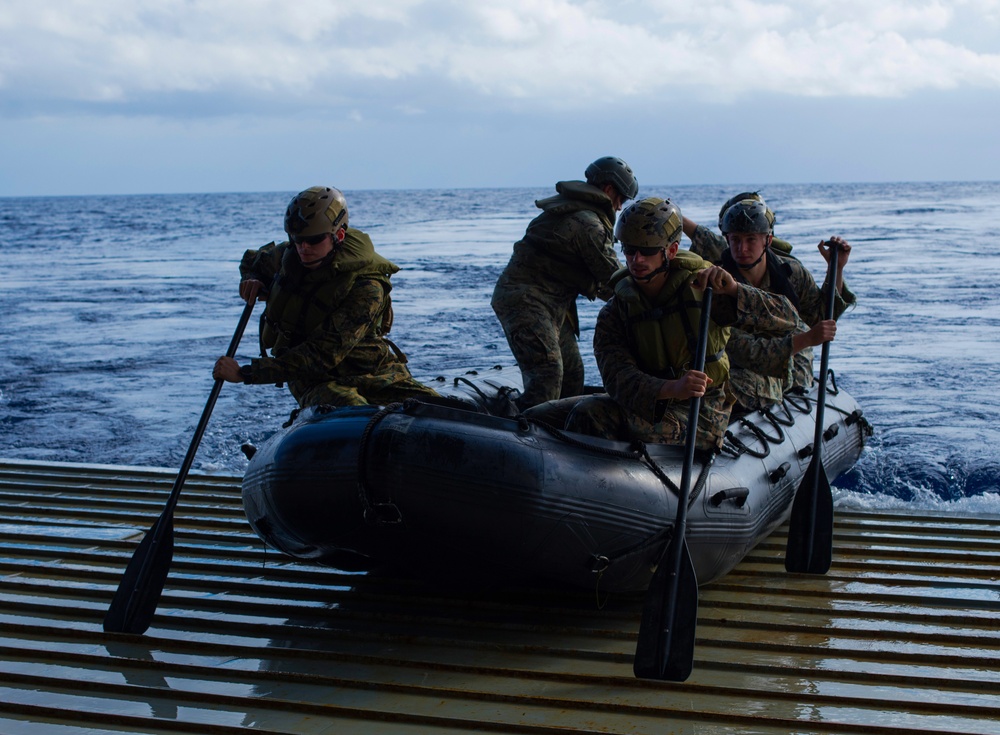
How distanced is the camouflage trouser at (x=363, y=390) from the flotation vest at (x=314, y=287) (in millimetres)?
218

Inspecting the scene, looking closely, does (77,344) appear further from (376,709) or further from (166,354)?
(376,709)

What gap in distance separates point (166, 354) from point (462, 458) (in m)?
12.1

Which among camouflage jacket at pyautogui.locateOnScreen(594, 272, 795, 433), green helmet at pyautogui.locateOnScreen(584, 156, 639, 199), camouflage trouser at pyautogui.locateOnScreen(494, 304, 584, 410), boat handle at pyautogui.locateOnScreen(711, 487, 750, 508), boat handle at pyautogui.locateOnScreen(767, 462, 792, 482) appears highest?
green helmet at pyautogui.locateOnScreen(584, 156, 639, 199)

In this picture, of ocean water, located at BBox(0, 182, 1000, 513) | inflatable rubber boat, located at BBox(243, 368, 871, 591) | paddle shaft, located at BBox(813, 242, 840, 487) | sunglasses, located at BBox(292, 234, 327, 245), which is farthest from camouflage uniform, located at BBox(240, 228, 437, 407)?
ocean water, located at BBox(0, 182, 1000, 513)

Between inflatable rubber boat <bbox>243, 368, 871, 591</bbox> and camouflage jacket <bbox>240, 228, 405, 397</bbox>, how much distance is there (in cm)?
41

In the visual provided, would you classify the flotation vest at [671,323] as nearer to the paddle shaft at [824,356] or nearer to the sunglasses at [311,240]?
the paddle shaft at [824,356]

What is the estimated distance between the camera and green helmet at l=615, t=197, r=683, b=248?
14.7 ft

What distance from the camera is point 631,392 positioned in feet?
14.7

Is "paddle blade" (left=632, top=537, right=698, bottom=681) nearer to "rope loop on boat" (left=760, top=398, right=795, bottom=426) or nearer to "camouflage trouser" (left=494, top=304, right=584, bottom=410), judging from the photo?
A: "rope loop on boat" (left=760, top=398, right=795, bottom=426)

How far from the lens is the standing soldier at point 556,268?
6207mm

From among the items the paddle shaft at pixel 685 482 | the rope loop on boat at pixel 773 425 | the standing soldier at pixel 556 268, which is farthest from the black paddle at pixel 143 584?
the rope loop on boat at pixel 773 425

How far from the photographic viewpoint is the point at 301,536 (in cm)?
429

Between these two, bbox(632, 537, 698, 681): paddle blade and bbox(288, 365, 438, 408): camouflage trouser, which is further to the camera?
bbox(288, 365, 438, 408): camouflage trouser

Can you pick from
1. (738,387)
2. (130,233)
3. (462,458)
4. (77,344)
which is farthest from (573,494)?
(130,233)
